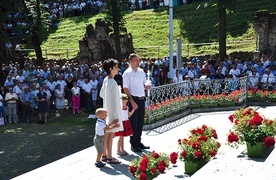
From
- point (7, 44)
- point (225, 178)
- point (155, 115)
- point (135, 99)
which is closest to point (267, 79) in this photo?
point (155, 115)

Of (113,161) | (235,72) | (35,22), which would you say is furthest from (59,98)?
(35,22)

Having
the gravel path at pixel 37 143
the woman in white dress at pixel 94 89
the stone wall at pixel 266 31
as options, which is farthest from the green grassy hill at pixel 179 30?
the gravel path at pixel 37 143

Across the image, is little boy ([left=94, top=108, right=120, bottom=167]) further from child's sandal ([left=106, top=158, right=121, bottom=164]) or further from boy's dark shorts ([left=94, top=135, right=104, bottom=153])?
child's sandal ([left=106, top=158, right=121, bottom=164])

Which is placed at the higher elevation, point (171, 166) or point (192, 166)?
point (192, 166)

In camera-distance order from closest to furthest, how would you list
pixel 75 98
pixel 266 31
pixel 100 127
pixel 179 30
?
pixel 100 127
pixel 75 98
pixel 266 31
pixel 179 30

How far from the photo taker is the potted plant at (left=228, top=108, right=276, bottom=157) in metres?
8.39

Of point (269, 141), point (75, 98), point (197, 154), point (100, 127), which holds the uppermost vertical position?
point (100, 127)

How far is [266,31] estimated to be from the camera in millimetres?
27297

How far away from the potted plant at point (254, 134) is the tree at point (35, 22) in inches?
933

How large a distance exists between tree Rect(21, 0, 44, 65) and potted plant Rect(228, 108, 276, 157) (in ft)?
77.7

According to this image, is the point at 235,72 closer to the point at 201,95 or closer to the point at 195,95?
the point at 201,95

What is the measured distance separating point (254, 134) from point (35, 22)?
2465 cm

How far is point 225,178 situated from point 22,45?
36.5 m

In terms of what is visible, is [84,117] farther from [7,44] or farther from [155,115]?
[7,44]
